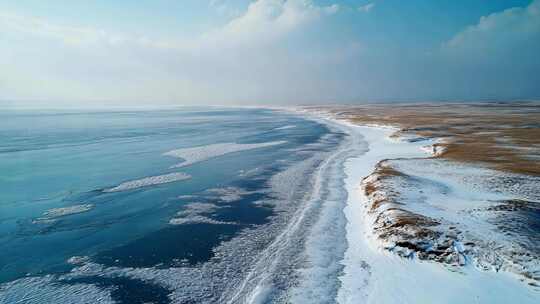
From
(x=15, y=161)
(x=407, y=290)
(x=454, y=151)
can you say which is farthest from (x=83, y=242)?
(x=454, y=151)

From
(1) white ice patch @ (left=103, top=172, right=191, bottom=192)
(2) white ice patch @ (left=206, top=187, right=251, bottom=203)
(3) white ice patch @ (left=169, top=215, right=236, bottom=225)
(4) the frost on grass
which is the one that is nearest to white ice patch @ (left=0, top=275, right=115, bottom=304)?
(3) white ice patch @ (left=169, top=215, right=236, bottom=225)

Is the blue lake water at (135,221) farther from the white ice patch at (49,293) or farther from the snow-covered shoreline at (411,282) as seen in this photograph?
the snow-covered shoreline at (411,282)

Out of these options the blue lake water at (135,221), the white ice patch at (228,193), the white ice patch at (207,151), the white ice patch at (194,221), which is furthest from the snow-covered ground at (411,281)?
the white ice patch at (207,151)

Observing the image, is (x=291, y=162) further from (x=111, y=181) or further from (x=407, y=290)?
(x=407, y=290)

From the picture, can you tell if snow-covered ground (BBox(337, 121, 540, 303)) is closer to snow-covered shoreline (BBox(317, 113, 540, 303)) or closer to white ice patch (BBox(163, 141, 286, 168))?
snow-covered shoreline (BBox(317, 113, 540, 303))

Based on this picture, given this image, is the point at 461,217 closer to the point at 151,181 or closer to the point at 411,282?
the point at 411,282

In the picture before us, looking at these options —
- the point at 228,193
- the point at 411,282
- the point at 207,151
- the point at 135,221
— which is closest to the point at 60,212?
the point at 135,221
